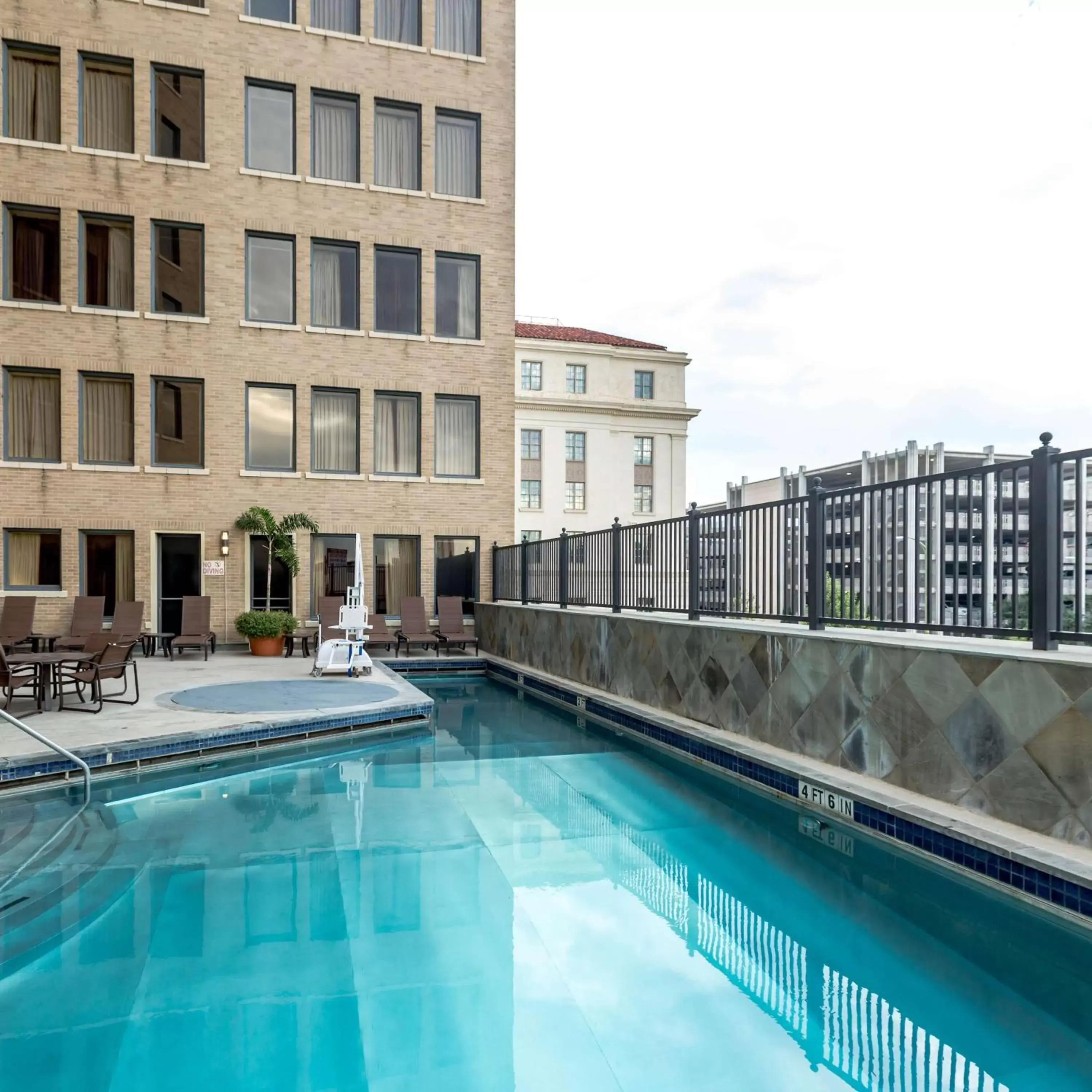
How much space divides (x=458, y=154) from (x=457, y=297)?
3.23 m

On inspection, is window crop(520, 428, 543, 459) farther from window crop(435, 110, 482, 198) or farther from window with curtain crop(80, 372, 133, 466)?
window with curtain crop(80, 372, 133, 466)

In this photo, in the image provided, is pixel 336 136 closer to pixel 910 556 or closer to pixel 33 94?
pixel 33 94

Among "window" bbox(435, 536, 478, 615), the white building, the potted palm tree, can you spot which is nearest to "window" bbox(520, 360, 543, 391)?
the white building

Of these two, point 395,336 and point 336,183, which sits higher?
point 336,183

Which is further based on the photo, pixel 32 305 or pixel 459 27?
pixel 459 27

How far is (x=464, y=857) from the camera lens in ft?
17.3

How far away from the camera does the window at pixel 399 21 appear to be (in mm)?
18172

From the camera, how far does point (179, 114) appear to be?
17016 millimetres

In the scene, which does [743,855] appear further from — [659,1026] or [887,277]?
[887,277]

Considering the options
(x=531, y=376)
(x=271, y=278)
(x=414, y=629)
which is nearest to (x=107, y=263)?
(x=271, y=278)

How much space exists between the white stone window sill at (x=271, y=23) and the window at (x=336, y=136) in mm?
861

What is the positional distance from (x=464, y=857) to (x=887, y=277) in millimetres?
52140

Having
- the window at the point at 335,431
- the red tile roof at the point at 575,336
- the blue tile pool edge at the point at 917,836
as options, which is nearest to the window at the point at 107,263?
the window at the point at 335,431

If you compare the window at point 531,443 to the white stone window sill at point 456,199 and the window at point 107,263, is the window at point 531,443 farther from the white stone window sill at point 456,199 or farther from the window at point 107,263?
the window at point 107,263
